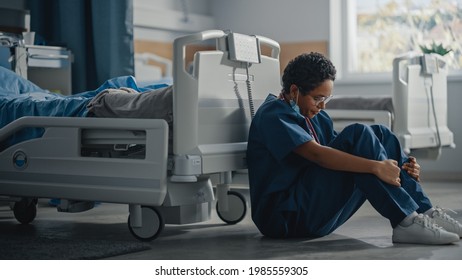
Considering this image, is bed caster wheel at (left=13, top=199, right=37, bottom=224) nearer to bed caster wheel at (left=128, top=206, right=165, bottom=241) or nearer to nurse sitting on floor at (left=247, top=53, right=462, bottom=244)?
bed caster wheel at (left=128, top=206, right=165, bottom=241)

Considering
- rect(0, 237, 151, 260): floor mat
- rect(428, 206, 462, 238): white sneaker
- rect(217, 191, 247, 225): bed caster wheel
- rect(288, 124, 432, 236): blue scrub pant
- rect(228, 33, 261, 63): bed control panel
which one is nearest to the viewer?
rect(0, 237, 151, 260): floor mat

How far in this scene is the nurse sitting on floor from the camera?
104 inches

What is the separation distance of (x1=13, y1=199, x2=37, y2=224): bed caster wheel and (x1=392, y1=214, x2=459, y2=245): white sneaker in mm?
1550

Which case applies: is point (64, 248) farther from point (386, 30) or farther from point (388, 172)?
point (386, 30)

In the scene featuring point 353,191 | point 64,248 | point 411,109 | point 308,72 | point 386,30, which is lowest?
point 64,248

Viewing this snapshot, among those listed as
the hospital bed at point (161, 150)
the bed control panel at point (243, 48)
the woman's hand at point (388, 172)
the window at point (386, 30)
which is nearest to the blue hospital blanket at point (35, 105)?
the hospital bed at point (161, 150)

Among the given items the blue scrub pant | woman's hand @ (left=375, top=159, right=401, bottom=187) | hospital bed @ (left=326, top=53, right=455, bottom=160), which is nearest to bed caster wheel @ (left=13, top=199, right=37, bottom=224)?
the blue scrub pant

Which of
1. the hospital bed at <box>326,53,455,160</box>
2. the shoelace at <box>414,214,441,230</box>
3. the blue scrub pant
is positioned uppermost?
the hospital bed at <box>326,53,455,160</box>

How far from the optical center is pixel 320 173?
2.74 metres

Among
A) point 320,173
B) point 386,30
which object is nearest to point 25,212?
point 320,173

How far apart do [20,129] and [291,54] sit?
3.17m

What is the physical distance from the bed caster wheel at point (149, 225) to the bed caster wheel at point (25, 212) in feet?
2.27

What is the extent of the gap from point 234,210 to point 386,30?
3029 millimetres
